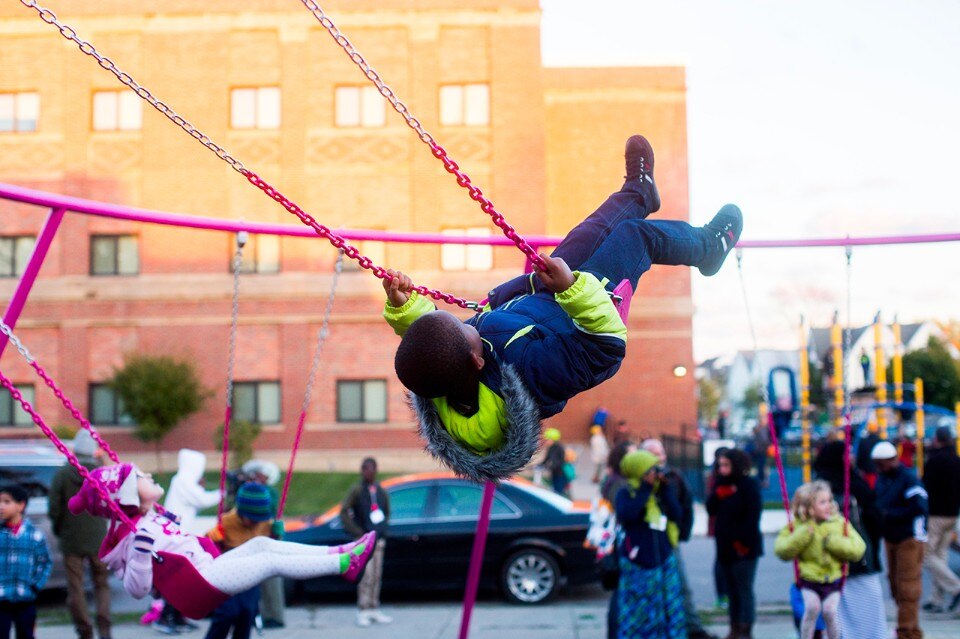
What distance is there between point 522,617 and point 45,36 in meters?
21.6

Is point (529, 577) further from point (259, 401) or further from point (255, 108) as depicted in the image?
point (255, 108)

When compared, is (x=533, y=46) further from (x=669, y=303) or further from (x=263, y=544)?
(x=263, y=544)

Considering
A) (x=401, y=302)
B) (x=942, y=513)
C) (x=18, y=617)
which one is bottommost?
(x=18, y=617)

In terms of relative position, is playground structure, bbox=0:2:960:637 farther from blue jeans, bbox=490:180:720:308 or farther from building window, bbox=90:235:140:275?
building window, bbox=90:235:140:275

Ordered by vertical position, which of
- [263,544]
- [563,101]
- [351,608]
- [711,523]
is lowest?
[351,608]

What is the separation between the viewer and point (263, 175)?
88.7 ft

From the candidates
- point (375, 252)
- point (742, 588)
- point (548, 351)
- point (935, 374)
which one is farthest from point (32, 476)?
point (935, 374)

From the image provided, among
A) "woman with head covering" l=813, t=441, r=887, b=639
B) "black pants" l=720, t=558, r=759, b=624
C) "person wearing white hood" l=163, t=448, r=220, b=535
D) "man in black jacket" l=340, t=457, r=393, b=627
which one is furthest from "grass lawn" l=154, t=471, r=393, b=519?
"woman with head covering" l=813, t=441, r=887, b=639

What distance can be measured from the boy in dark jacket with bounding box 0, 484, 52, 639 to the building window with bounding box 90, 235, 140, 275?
69.2 feet

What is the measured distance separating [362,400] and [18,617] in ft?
66.8

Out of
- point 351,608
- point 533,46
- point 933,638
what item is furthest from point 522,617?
point 533,46

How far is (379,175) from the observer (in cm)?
2714

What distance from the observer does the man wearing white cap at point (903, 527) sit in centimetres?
870

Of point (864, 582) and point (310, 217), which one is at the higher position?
point (310, 217)
